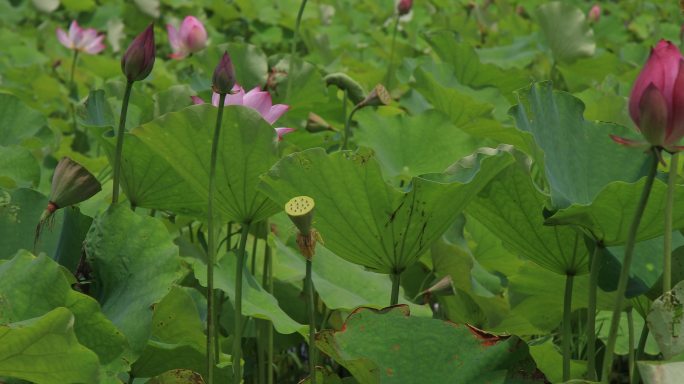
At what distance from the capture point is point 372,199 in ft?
2.74

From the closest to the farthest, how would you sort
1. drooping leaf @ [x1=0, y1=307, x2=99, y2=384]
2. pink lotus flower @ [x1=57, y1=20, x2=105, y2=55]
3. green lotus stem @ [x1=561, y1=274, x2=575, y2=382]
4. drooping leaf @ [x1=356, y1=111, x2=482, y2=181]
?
1. drooping leaf @ [x1=0, y1=307, x2=99, y2=384]
2. green lotus stem @ [x1=561, y1=274, x2=575, y2=382]
3. drooping leaf @ [x1=356, y1=111, x2=482, y2=181]
4. pink lotus flower @ [x1=57, y1=20, x2=105, y2=55]

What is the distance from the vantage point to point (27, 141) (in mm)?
1353

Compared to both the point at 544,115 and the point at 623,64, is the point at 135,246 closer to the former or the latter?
the point at 544,115

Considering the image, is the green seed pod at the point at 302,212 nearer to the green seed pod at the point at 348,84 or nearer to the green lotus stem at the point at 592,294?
the green lotus stem at the point at 592,294

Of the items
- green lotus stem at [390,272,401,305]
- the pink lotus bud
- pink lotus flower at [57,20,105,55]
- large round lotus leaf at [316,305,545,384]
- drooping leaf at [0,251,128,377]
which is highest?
drooping leaf at [0,251,128,377]

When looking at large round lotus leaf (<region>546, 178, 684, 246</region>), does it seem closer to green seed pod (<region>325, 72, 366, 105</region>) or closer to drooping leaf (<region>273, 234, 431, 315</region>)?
drooping leaf (<region>273, 234, 431, 315</region>)

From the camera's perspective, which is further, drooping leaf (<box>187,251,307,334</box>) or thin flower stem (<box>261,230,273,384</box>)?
thin flower stem (<box>261,230,273,384</box>)

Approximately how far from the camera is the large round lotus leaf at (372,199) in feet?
2.64

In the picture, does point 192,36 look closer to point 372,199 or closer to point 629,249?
point 372,199

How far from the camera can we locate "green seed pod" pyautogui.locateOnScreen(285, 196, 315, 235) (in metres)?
0.69

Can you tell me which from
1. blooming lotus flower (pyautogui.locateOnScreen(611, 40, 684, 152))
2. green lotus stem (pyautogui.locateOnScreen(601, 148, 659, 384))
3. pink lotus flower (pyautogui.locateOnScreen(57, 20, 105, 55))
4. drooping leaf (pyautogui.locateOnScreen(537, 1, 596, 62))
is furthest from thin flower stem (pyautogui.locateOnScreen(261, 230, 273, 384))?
pink lotus flower (pyautogui.locateOnScreen(57, 20, 105, 55))

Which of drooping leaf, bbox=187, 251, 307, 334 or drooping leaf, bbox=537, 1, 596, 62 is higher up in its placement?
drooping leaf, bbox=187, 251, 307, 334

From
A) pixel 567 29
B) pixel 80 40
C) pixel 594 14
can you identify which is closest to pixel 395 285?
pixel 567 29

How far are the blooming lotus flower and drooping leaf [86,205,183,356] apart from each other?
37cm
